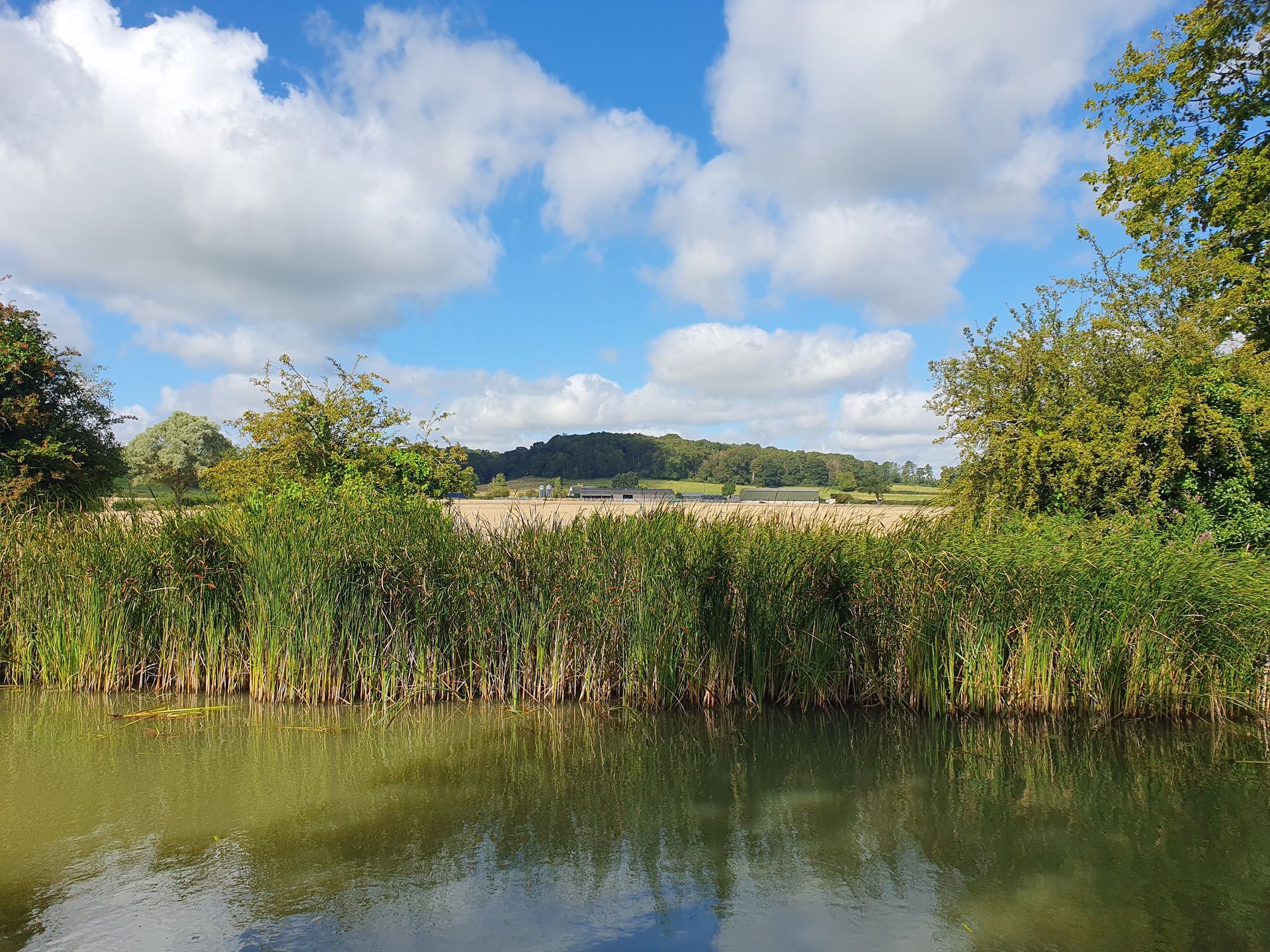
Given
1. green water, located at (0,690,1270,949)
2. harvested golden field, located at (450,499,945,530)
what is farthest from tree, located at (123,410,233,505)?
green water, located at (0,690,1270,949)

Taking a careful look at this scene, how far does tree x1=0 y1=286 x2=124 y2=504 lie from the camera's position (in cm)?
1441

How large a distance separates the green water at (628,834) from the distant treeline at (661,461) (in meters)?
82.7

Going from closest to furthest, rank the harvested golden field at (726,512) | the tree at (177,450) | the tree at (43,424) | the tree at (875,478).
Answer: the harvested golden field at (726,512) < the tree at (43,424) < the tree at (177,450) < the tree at (875,478)

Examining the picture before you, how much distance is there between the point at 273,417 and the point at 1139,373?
582 inches

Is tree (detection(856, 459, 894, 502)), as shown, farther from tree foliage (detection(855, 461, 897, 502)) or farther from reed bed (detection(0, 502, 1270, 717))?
reed bed (detection(0, 502, 1270, 717))

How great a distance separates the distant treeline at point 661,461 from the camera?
95062mm

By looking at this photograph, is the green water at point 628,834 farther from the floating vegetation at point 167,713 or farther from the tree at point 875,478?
the tree at point 875,478

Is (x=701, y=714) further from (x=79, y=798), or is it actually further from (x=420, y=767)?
(x=79, y=798)

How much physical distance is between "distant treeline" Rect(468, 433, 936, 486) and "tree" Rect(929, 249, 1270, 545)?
76.6 metres

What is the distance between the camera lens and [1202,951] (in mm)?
3943

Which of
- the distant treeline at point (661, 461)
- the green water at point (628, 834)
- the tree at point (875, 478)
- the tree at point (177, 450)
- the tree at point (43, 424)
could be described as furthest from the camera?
the distant treeline at point (661, 461)

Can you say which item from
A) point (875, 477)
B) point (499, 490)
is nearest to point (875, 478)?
point (875, 477)

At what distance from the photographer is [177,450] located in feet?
194

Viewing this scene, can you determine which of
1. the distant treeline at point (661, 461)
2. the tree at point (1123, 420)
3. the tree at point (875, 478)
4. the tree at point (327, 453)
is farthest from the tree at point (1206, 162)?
the distant treeline at point (661, 461)
